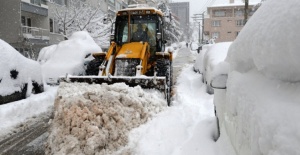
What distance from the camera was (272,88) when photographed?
2.13 m

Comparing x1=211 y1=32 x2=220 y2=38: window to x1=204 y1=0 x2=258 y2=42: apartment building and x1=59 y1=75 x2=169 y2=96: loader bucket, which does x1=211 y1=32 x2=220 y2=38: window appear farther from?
x1=59 y1=75 x2=169 y2=96: loader bucket

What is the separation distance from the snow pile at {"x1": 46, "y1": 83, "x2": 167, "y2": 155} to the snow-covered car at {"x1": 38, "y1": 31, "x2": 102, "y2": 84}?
536 cm

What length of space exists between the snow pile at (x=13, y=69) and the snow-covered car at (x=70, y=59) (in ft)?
7.19

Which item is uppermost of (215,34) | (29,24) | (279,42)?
(215,34)

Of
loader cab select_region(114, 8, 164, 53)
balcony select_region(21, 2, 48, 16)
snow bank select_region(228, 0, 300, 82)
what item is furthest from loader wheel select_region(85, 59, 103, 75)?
balcony select_region(21, 2, 48, 16)

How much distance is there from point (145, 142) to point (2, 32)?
1933 centimetres

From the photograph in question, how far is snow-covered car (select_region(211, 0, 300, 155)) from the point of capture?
5.70 ft

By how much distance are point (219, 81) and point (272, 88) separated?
1.42 m

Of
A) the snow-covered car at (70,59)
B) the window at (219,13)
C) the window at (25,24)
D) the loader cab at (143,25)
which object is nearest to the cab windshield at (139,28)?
the loader cab at (143,25)

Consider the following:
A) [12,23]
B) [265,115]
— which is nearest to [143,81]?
[265,115]

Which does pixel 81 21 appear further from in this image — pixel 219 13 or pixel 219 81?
pixel 219 13

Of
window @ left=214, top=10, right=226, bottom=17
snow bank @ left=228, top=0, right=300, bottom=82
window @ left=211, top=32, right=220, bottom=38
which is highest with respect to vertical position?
window @ left=214, top=10, right=226, bottom=17

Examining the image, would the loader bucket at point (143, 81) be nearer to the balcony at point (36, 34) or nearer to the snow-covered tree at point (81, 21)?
the balcony at point (36, 34)

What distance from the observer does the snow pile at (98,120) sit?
454 centimetres
